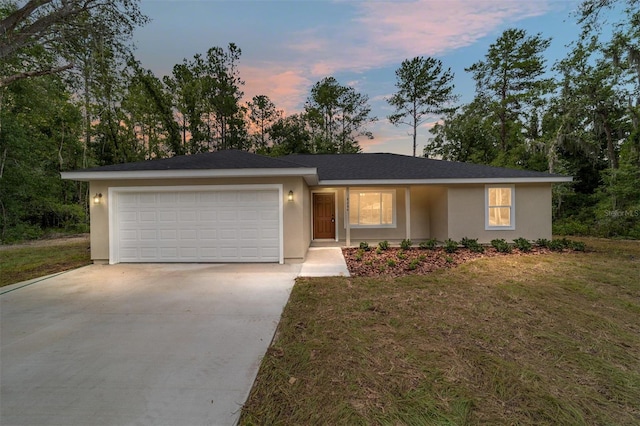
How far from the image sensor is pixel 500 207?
957cm

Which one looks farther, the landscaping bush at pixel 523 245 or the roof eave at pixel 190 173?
the landscaping bush at pixel 523 245

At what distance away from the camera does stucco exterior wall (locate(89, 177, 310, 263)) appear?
7254 millimetres

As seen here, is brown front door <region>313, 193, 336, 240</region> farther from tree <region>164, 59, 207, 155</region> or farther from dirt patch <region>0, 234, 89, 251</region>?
tree <region>164, 59, 207, 155</region>

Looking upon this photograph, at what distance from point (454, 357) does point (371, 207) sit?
8098 mm

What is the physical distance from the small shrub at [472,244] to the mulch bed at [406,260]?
131 millimetres

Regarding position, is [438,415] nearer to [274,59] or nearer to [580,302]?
[580,302]

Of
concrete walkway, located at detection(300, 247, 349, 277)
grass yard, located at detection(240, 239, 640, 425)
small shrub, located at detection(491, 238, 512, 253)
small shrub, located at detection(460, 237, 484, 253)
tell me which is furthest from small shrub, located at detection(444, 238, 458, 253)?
concrete walkway, located at detection(300, 247, 349, 277)

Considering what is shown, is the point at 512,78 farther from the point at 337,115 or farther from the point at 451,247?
the point at 451,247

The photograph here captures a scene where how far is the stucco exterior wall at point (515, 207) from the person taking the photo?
9.45 meters

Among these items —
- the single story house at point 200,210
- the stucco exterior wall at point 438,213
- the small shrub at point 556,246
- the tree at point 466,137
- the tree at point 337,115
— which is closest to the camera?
the single story house at point 200,210

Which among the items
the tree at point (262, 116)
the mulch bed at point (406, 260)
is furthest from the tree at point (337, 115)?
the mulch bed at point (406, 260)

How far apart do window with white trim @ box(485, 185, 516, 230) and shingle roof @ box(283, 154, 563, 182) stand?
575mm

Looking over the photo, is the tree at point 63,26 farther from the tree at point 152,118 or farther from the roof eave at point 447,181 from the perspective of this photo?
the tree at point 152,118

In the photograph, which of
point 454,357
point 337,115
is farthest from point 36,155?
point 454,357
